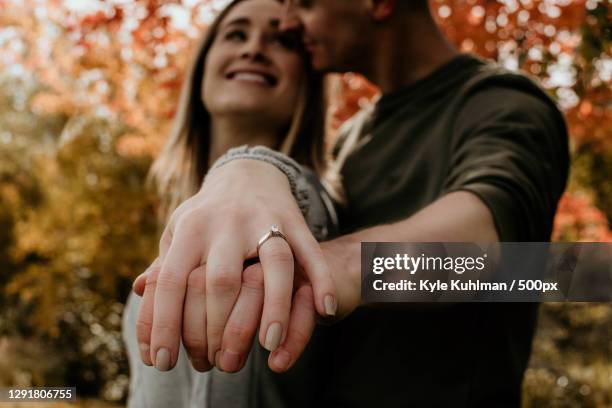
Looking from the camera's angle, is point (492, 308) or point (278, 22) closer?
point (492, 308)

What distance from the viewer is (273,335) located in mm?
645

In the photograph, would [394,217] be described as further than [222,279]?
Yes

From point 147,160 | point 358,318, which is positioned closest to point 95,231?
point 147,160

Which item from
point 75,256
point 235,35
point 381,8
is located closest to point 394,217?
point 381,8

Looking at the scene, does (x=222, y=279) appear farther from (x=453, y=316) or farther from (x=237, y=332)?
(x=453, y=316)

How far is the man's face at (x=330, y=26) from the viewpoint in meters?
1.77

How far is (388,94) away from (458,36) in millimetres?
1383

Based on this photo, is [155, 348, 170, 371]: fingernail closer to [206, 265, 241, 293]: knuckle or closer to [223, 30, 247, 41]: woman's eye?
[206, 265, 241, 293]: knuckle

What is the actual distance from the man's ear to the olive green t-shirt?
1.20ft

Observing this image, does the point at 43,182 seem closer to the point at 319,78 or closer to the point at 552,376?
the point at 552,376

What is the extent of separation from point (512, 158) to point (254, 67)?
86 centimetres

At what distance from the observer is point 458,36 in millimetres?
3000

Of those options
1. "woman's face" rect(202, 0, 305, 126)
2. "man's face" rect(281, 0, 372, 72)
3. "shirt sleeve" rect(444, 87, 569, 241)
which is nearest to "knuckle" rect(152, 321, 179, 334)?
"shirt sleeve" rect(444, 87, 569, 241)

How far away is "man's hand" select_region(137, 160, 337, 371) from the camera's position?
0.65m
